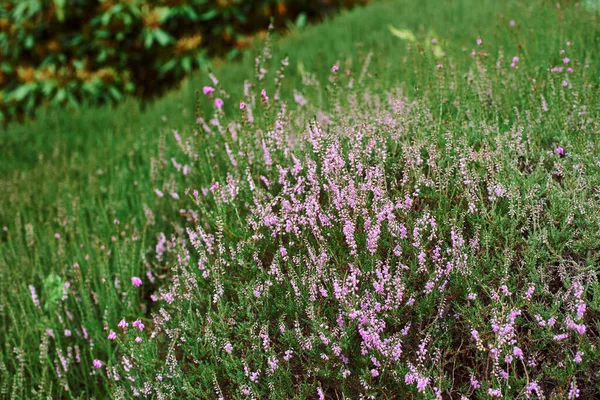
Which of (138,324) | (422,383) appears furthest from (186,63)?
(422,383)

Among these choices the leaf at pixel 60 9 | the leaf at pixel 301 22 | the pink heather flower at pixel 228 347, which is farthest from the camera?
the leaf at pixel 301 22

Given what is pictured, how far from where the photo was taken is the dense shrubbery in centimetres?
587

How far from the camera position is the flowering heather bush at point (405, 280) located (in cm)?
181

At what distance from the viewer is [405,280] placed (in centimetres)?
195

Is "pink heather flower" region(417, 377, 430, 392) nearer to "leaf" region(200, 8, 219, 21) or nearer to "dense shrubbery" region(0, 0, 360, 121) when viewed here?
"dense shrubbery" region(0, 0, 360, 121)

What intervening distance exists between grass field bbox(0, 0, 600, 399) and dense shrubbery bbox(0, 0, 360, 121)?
2.90m

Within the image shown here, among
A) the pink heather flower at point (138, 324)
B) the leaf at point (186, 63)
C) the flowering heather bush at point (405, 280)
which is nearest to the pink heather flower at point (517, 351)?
the flowering heather bush at point (405, 280)

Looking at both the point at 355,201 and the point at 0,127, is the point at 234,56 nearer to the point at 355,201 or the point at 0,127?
the point at 0,127

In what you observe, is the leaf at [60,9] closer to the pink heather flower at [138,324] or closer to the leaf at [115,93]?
the leaf at [115,93]

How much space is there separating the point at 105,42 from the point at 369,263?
4903 mm

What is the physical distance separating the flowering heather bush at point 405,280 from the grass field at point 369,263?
0.4 inches

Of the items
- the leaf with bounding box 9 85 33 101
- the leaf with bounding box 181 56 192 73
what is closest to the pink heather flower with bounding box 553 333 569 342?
the leaf with bounding box 181 56 192 73

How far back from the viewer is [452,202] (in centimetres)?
225

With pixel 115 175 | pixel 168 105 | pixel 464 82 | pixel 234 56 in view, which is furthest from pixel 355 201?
pixel 234 56
